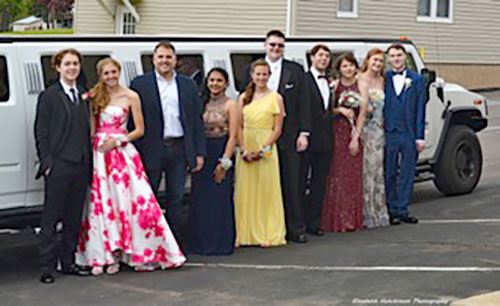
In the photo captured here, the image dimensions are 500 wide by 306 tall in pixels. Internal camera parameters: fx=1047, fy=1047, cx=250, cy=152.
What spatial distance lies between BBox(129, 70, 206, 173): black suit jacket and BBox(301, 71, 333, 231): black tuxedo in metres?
1.40

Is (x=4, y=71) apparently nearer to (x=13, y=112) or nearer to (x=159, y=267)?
(x=13, y=112)

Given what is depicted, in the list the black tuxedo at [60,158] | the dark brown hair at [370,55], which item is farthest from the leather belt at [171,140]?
the dark brown hair at [370,55]

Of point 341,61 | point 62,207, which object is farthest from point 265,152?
point 62,207

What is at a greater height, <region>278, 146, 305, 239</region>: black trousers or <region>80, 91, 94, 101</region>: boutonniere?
<region>80, 91, 94, 101</region>: boutonniere

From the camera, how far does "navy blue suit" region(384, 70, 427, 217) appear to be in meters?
11.0

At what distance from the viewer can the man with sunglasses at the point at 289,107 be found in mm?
10055

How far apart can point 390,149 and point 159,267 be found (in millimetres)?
3189

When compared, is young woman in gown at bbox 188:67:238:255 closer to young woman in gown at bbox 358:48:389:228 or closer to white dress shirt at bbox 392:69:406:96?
young woman in gown at bbox 358:48:389:228

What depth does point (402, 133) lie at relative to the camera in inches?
434

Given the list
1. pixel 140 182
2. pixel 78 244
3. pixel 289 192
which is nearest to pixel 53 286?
pixel 78 244

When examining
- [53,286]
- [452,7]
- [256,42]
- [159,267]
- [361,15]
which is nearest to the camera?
[53,286]

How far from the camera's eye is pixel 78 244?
894 cm

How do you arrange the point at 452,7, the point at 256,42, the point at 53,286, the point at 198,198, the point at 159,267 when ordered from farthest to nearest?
the point at 452,7, the point at 256,42, the point at 198,198, the point at 159,267, the point at 53,286

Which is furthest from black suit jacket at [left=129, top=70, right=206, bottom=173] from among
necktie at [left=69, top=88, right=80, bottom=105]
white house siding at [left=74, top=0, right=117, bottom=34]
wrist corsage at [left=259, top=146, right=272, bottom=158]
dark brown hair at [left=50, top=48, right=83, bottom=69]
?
white house siding at [left=74, top=0, right=117, bottom=34]
